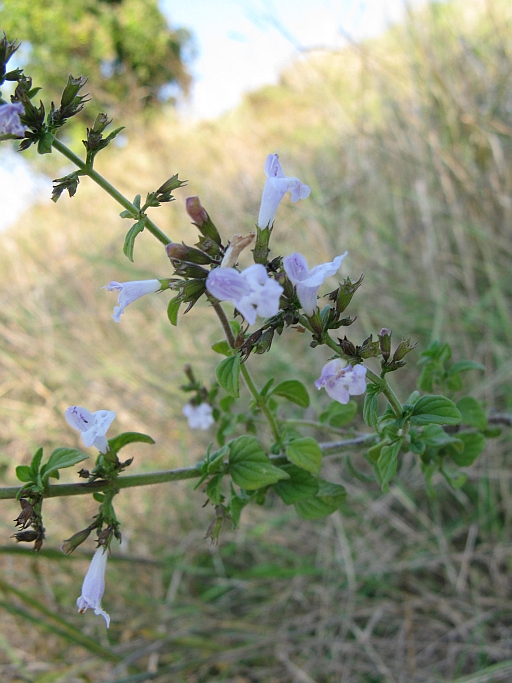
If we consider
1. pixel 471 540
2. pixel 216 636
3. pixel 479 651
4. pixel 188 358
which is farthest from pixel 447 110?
pixel 216 636

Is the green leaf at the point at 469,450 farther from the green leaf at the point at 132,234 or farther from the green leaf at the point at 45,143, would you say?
the green leaf at the point at 45,143

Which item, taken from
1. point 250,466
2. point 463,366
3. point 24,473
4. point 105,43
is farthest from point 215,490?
point 105,43

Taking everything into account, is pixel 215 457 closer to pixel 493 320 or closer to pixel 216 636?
pixel 216 636

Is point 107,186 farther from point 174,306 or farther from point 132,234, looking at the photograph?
point 174,306

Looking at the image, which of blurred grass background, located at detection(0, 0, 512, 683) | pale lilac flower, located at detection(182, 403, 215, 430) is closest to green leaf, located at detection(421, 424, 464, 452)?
pale lilac flower, located at detection(182, 403, 215, 430)

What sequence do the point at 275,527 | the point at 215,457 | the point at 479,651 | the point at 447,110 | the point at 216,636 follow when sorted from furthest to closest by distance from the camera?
the point at 447,110 → the point at 275,527 → the point at 216,636 → the point at 479,651 → the point at 215,457

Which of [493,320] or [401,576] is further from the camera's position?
[493,320]

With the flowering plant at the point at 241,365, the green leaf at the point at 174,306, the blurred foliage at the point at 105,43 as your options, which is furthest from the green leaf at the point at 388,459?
the blurred foliage at the point at 105,43
